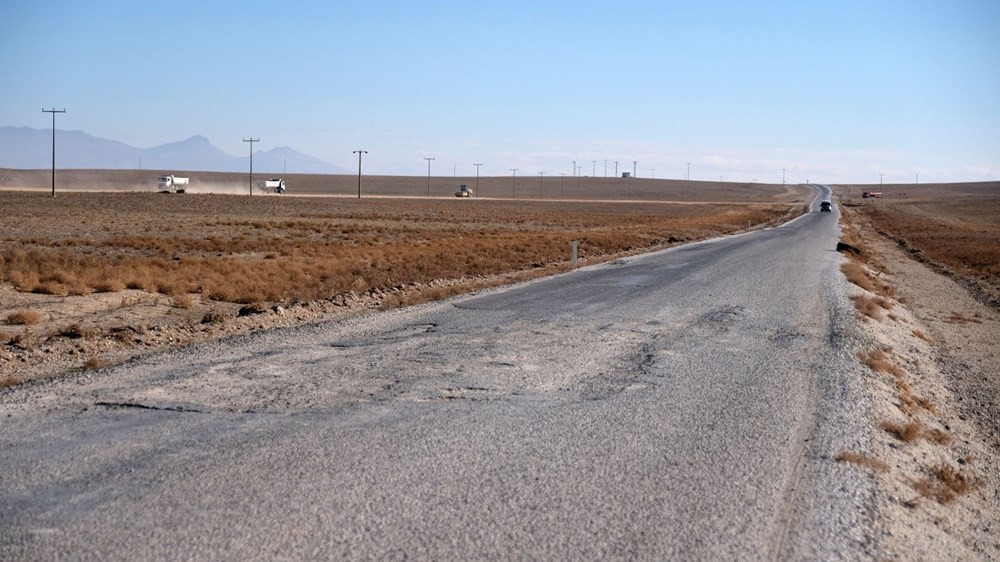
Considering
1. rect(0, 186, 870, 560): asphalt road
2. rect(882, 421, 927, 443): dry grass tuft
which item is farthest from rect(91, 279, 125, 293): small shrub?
rect(882, 421, 927, 443): dry grass tuft

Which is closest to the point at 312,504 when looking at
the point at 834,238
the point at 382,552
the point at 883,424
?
the point at 382,552

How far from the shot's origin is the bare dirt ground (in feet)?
22.1

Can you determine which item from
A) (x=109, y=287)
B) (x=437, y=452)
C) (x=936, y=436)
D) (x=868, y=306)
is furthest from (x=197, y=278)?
(x=936, y=436)

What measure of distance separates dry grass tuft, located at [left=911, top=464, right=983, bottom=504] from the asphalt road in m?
0.75

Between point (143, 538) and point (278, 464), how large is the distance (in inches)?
61.6

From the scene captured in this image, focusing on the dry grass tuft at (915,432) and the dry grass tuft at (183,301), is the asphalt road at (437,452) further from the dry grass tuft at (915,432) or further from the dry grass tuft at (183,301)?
the dry grass tuft at (183,301)

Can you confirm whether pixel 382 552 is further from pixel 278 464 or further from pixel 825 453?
pixel 825 453

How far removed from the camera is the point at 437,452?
744 cm

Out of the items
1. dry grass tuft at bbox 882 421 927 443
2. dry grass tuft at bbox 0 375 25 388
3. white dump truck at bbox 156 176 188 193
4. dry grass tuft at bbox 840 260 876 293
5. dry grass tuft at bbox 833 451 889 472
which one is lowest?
dry grass tuft at bbox 882 421 927 443

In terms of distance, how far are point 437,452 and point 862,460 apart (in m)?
3.47

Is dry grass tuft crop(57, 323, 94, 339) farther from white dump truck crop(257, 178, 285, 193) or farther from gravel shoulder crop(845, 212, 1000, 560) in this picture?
white dump truck crop(257, 178, 285, 193)

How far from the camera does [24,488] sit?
6.34 metres

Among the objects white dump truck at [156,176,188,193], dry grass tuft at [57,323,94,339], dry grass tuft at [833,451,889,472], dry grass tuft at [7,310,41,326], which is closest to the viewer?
dry grass tuft at [833,451,889,472]

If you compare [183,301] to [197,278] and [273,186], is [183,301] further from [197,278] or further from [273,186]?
[273,186]
